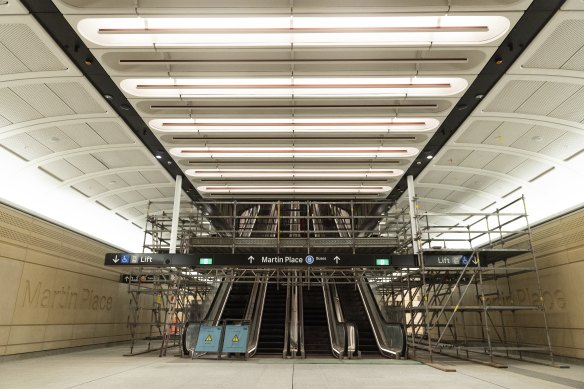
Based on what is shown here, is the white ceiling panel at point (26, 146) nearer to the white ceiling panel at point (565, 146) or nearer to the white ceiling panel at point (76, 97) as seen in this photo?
the white ceiling panel at point (76, 97)

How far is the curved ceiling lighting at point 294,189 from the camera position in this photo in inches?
443

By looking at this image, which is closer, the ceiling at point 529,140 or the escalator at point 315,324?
the ceiling at point 529,140

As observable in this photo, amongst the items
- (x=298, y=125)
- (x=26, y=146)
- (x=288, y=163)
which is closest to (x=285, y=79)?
(x=298, y=125)

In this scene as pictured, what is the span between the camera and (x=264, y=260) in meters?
9.15

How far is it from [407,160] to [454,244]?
9.81m

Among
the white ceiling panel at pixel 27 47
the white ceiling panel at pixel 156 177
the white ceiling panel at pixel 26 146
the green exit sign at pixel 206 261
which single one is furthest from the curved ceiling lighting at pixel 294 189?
the white ceiling panel at pixel 27 47

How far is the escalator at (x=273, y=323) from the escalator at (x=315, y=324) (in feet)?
2.33

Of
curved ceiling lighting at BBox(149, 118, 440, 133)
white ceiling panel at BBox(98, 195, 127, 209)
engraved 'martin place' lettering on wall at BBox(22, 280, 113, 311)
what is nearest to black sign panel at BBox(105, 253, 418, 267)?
engraved 'martin place' lettering on wall at BBox(22, 280, 113, 311)

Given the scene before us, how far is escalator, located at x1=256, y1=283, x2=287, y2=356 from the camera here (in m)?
10.3

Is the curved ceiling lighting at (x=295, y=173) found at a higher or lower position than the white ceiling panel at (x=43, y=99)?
lower

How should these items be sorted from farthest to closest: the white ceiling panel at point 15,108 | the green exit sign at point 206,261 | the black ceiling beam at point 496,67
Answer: the green exit sign at point 206,261 < the white ceiling panel at point 15,108 < the black ceiling beam at point 496,67

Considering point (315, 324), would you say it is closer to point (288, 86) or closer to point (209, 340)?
point (209, 340)

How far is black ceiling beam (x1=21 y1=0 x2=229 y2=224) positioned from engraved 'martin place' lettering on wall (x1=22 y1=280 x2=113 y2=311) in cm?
492

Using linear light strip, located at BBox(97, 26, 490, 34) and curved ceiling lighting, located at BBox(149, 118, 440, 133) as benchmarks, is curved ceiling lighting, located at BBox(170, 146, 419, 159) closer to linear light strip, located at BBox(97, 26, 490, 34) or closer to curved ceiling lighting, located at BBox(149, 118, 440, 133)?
curved ceiling lighting, located at BBox(149, 118, 440, 133)
